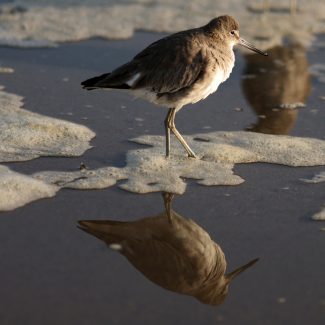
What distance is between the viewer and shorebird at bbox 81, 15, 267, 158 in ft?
11.8

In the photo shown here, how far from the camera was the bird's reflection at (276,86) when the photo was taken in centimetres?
481

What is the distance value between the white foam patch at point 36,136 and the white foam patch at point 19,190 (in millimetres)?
445

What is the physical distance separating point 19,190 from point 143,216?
2.89ft

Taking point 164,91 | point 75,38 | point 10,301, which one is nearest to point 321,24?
point 75,38

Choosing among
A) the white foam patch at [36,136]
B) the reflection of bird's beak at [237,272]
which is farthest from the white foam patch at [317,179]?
the white foam patch at [36,136]

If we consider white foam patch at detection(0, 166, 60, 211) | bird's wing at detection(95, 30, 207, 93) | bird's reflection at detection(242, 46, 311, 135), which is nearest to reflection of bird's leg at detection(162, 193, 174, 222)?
white foam patch at detection(0, 166, 60, 211)

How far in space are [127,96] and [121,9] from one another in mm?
4535

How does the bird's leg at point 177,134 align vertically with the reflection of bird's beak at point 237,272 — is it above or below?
above

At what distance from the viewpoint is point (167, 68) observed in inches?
142

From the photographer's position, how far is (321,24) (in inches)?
349

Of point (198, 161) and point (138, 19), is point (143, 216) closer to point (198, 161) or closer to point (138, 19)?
point (198, 161)

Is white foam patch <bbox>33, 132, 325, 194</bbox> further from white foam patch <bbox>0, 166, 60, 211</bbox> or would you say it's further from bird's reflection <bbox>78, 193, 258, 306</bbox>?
bird's reflection <bbox>78, 193, 258, 306</bbox>

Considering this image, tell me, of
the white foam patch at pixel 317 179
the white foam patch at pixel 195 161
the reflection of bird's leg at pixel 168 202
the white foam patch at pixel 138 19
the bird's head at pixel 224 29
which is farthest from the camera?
the white foam patch at pixel 138 19

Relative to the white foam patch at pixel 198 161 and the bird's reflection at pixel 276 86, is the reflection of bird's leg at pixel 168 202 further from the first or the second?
the bird's reflection at pixel 276 86
